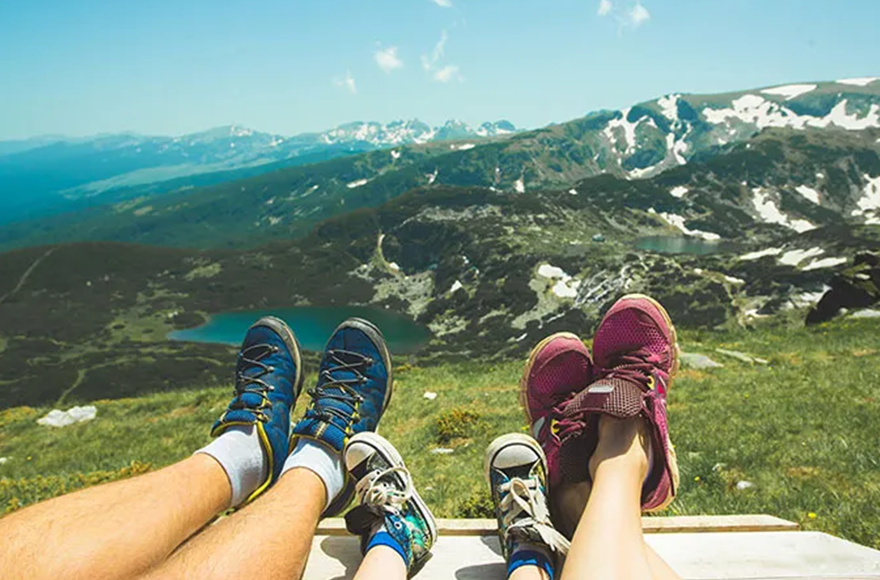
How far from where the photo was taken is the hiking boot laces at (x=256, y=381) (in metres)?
4.51

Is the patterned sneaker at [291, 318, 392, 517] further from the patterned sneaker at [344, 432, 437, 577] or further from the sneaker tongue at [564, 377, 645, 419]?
the sneaker tongue at [564, 377, 645, 419]

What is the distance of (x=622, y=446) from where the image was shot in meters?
3.55

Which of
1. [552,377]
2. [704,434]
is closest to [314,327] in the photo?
[704,434]

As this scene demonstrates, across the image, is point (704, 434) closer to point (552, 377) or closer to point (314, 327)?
point (552, 377)

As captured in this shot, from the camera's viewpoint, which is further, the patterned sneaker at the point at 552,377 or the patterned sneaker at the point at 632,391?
the patterned sneaker at the point at 552,377

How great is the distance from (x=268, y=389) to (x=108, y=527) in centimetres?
211

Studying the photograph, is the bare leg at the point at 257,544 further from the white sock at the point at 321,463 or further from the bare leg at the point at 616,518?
the bare leg at the point at 616,518

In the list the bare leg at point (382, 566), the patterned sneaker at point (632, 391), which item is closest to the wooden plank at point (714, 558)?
the bare leg at point (382, 566)

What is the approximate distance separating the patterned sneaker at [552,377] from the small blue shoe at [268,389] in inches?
92.0

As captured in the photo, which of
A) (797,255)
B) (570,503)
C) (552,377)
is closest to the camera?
(570,503)

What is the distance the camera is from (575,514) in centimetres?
347

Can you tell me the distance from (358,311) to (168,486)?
185m

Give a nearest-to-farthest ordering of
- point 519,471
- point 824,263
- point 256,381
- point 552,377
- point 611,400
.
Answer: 1. point 519,471
2. point 611,400
3. point 256,381
4. point 552,377
5. point 824,263

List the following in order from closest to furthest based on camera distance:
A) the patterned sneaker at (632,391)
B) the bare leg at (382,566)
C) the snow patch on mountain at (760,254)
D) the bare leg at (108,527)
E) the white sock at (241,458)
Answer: the bare leg at (108,527) < the bare leg at (382,566) < the patterned sneaker at (632,391) < the white sock at (241,458) < the snow patch on mountain at (760,254)
